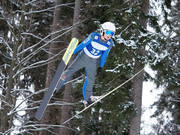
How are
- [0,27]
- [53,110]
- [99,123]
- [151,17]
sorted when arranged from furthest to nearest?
[53,110] → [99,123] → [0,27] → [151,17]

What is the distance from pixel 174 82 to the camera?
31.8 ft

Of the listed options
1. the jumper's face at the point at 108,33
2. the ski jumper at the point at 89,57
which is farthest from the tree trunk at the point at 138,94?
the jumper's face at the point at 108,33

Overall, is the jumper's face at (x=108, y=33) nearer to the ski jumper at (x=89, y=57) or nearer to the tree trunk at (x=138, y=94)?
the ski jumper at (x=89, y=57)

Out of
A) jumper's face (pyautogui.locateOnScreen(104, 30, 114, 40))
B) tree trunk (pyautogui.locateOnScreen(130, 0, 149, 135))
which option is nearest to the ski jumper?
jumper's face (pyautogui.locateOnScreen(104, 30, 114, 40))

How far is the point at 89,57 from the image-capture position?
18.4 ft

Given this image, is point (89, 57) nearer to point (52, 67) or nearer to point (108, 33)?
point (108, 33)

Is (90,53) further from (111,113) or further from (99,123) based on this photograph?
(99,123)

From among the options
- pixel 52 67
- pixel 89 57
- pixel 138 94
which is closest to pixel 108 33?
pixel 89 57

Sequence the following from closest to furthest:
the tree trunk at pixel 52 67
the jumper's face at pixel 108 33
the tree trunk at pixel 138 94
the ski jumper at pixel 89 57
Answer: the jumper's face at pixel 108 33 → the ski jumper at pixel 89 57 → the tree trunk at pixel 138 94 → the tree trunk at pixel 52 67

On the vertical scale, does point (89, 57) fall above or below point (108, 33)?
below

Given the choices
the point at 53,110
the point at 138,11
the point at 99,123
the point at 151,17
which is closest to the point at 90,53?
the point at 138,11

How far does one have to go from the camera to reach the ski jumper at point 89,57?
5352mm

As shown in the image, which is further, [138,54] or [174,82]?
[174,82]

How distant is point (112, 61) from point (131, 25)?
1166 millimetres
